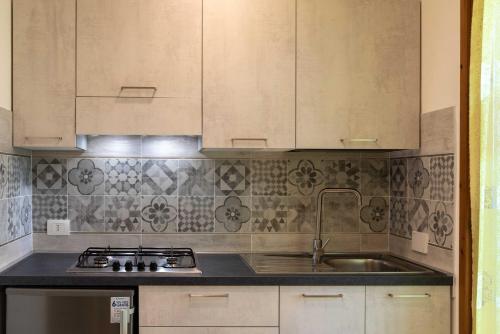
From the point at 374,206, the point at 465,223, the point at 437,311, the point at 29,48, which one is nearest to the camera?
the point at 465,223

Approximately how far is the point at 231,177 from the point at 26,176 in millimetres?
1068

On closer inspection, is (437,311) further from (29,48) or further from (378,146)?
(29,48)

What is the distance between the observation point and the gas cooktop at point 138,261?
227cm

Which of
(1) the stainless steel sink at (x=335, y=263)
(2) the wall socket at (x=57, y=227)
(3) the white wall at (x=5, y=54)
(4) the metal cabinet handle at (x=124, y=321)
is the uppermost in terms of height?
(3) the white wall at (x=5, y=54)

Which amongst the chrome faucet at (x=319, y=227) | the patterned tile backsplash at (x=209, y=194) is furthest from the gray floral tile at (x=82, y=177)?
the chrome faucet at (x=319, y=227)

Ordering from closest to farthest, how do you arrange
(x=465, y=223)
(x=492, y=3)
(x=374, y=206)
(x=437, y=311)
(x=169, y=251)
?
(x=492, y=3) → (x=465, y=223) → (x=437, y=311) → (x=169, y=251) → (x=374, y=206)

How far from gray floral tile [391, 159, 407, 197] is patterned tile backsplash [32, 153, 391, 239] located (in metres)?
0.05

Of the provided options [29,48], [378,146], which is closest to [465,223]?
[378,146]

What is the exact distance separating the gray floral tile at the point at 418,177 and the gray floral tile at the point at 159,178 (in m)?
1.23

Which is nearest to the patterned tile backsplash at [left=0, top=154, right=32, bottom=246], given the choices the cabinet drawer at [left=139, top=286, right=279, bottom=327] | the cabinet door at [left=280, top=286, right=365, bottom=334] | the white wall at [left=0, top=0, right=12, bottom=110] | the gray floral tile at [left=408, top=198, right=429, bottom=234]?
the white wall at [left=0, top=0, right=12, bottom=110]

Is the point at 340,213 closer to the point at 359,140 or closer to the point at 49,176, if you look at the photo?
the point at 359,140

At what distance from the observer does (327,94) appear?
254 cm

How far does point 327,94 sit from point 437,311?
1100 millimetres

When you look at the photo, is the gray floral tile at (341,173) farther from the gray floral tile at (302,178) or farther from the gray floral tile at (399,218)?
the gray floral tile at (399,218)
